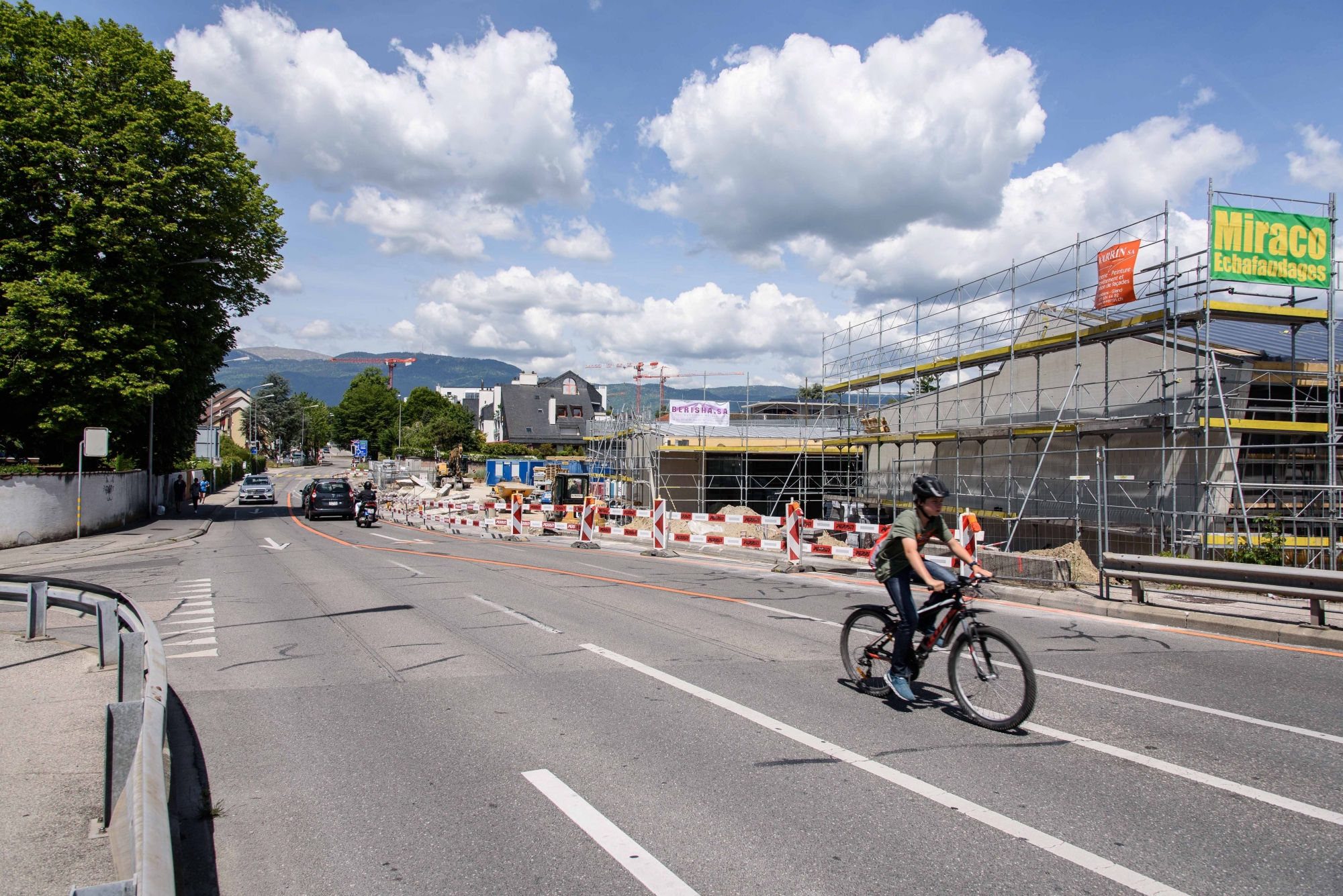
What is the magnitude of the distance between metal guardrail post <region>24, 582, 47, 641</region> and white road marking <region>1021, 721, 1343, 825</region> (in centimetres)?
956

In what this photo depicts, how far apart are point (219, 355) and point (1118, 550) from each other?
111 ft

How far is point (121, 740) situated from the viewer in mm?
3611

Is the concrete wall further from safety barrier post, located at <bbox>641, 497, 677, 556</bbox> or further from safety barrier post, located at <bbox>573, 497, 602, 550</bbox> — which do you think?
safety barrier post, located at <bbox>641, 497, 677, 556</bbox>

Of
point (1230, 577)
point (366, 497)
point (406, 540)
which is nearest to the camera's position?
point (1230, 577)

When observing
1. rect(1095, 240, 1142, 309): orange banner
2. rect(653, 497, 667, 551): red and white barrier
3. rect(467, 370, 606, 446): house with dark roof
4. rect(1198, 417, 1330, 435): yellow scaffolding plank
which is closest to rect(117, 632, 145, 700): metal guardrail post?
rect(653, 497, 667, 551): red and white barrier

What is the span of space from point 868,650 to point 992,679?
3.60ft

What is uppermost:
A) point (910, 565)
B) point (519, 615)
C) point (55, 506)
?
point (910, 565)

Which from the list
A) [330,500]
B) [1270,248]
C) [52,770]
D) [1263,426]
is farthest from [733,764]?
[330,500]

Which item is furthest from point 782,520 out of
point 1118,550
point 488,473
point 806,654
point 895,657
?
point 488,473

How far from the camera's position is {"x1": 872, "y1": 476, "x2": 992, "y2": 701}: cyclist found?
6137 millimetres

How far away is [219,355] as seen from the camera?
114ft

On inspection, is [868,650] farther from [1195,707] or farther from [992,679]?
[1195,707]

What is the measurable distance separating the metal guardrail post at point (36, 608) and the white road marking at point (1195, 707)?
30.9 feet

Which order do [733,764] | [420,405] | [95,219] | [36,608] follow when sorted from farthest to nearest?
1. [420,405]
2. [95,219]
3. [36,608]
4. [733,764]
